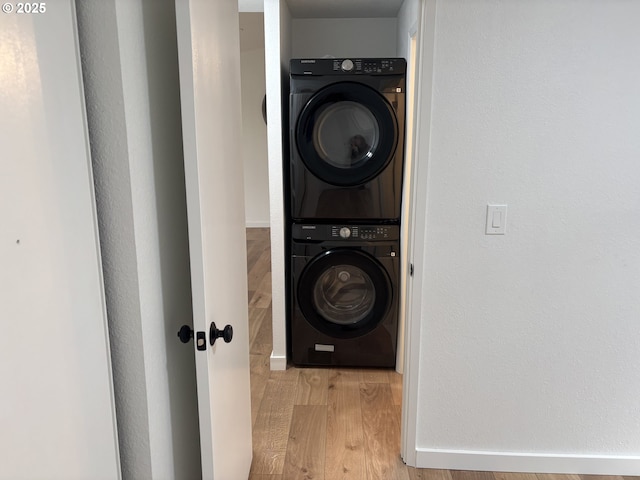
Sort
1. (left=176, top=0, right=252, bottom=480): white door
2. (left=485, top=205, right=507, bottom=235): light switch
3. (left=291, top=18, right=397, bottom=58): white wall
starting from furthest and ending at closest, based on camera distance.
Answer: (left=291, top=18, right=397, bottom=58): white wall → (left=485, top=205, right=507, bottom=235): light switch → (left=176, top=0, right=252, bottom=480): white door

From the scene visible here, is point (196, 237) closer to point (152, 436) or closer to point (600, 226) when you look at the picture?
point (152, 436)

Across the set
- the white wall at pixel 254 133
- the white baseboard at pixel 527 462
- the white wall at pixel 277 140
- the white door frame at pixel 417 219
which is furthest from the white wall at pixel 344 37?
the white wall at pixel 254 133

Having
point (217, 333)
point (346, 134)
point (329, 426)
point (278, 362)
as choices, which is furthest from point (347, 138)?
point (217, 333)

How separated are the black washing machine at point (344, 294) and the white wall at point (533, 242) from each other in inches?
34.2

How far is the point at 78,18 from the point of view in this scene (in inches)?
36.3

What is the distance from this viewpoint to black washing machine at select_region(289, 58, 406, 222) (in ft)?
8.65

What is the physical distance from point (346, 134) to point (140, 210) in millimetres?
1862

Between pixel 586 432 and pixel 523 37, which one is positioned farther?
pixel 586 432

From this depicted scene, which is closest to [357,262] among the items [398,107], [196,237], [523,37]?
[398,107]

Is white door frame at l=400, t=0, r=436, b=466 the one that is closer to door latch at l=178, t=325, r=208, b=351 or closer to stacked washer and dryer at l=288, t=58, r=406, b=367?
stacked washer and dryer at l=288, t=58, r=406, b=367

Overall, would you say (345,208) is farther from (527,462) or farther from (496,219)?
(527,462)

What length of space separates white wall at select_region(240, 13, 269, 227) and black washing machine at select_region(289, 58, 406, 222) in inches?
155

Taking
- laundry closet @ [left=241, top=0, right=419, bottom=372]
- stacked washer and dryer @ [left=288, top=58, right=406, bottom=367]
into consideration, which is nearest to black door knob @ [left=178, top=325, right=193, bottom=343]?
laundry closet @ [left=241, top=0, right=419, bottom=372]

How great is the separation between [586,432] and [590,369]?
0.94 feet
